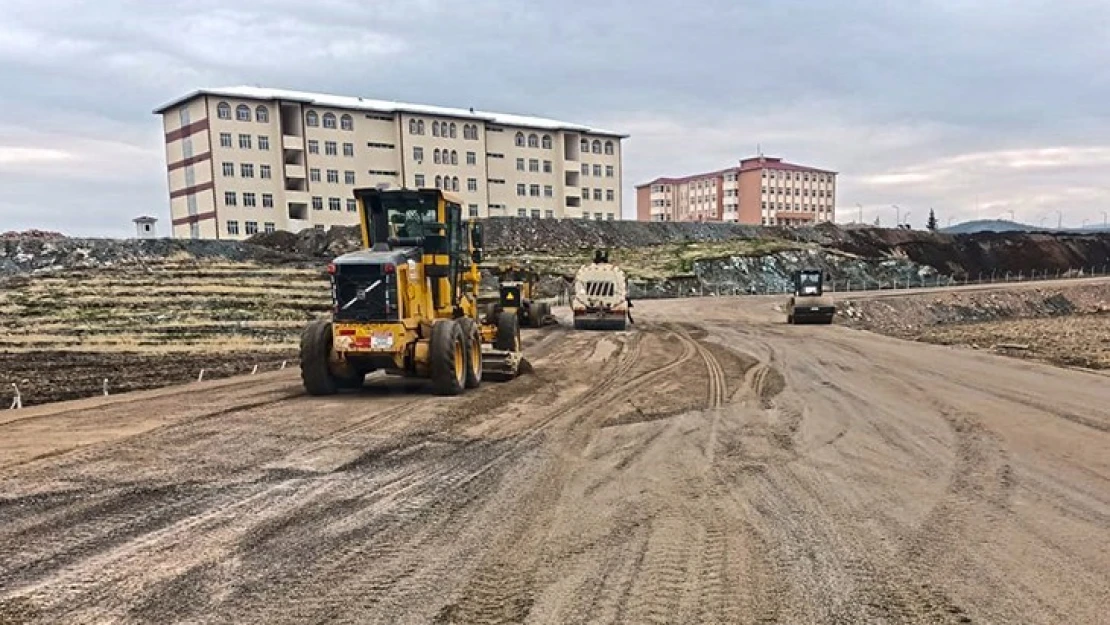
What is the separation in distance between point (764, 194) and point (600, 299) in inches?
4157

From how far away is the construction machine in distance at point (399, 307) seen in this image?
11.8 m

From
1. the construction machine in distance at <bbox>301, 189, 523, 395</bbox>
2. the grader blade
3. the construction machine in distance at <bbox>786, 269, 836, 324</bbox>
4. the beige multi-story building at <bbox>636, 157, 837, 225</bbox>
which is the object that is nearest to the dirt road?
the construction machine in distance at <bbox>301, 189, 523, 395</bbox>

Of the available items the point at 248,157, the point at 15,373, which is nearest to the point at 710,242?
the point at 248,157

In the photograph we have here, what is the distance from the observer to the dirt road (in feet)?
15.2

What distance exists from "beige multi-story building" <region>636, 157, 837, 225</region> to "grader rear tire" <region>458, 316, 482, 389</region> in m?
111

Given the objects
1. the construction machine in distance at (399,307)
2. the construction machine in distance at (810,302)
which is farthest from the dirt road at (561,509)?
the construction machine in distance at (810,302)

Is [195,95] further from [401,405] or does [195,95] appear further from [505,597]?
[505,597]

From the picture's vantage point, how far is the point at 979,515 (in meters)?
6.18

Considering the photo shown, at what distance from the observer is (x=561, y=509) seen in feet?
20.9

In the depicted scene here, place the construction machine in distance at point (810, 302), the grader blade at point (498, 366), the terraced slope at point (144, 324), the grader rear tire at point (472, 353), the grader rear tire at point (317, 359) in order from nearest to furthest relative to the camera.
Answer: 1. the grader rear tire at point (317, 359)
2. the grader rear tire at point (472, 353)
3. the grader blade at point (498, 366)
4. the terraced slope at point (144, 324)
5. the construction machine in distance at point (810, 302)

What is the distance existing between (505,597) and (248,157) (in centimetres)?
6927

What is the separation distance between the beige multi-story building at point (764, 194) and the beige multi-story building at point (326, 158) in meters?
50.5

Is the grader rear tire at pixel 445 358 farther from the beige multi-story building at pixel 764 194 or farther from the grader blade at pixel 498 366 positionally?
the beige multi-story building at pixel 764 194

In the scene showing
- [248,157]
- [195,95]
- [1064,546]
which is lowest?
[1064,546]
